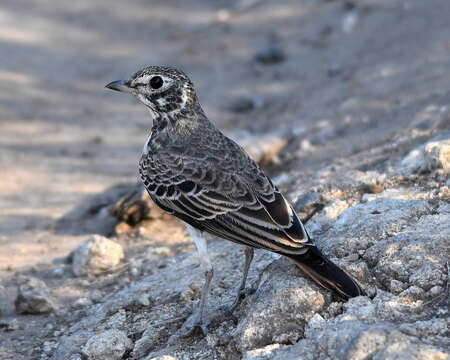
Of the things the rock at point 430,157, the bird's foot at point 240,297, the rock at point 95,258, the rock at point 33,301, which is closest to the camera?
the bird's foot at point 240,297

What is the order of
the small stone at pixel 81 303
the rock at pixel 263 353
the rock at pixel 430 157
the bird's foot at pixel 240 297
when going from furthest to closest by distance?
the small stone at pixel 81 303
the rock at pixel 430 157
the bird's foot at pixel 240 297
the rock at pixel 263 353

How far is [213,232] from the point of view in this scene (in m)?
5.63

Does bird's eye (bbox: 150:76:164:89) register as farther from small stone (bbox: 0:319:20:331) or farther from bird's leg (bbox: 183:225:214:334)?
small stone (bbox: 0:319:20:331)

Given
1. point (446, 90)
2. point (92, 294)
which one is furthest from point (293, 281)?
point (446, 90)

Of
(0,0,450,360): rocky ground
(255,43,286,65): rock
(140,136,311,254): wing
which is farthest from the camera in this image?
(255,43,286,65): rock

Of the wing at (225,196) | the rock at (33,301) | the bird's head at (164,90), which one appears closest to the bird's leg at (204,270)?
the wing at (225,196)

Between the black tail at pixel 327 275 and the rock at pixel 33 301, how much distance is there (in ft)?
9.34

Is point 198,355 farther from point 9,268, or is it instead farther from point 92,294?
point 9,268

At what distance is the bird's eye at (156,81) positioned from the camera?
6426 millimetres

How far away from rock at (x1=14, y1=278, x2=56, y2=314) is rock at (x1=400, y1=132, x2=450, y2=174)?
3.44m

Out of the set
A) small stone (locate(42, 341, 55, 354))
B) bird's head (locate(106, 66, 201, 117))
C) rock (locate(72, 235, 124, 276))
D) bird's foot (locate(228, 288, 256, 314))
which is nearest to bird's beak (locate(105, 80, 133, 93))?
bird's head (locate(106, 66, 201, 117))

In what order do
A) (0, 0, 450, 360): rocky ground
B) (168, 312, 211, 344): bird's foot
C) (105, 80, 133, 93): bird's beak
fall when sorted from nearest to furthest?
(0, 0, 450, 360): rocky ground < (168, 312, 211, 344): bird's foot < (105, 80, 133, 93): bird's beak

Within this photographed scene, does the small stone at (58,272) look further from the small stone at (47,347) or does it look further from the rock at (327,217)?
the rock at (327,217)

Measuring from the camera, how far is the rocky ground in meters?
5.05
